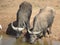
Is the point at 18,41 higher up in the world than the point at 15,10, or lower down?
lower down

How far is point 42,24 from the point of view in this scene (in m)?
17.0

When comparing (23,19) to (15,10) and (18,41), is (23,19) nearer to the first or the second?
(18,41)

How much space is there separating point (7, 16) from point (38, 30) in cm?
382

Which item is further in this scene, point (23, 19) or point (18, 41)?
point (23, 19)

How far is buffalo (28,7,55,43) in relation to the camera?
54.6ft

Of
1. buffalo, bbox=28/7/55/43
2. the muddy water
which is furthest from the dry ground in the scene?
buffalo, bbox=28/7/55/43

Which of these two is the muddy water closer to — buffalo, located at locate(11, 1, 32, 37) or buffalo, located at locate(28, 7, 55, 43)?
buffalo, located at locate(28, 7, 55, 43)

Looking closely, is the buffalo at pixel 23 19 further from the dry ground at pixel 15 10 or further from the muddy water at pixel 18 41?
the dry ground at pixel 15 10

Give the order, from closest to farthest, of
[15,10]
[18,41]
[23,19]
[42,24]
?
[42,24], [18,41], [23,19], [15,10]

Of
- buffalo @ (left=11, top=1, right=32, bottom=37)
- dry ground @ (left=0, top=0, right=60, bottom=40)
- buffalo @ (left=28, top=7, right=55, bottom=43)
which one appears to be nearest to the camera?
buffalo @ (left=28, top=7, right=55, bottom=43)

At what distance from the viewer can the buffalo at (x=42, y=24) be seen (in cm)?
1663

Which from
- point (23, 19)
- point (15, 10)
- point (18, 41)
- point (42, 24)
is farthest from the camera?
point (15, 10)

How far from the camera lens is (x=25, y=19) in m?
18.1

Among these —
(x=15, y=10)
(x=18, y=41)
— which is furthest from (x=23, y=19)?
(x=15, y=10)
